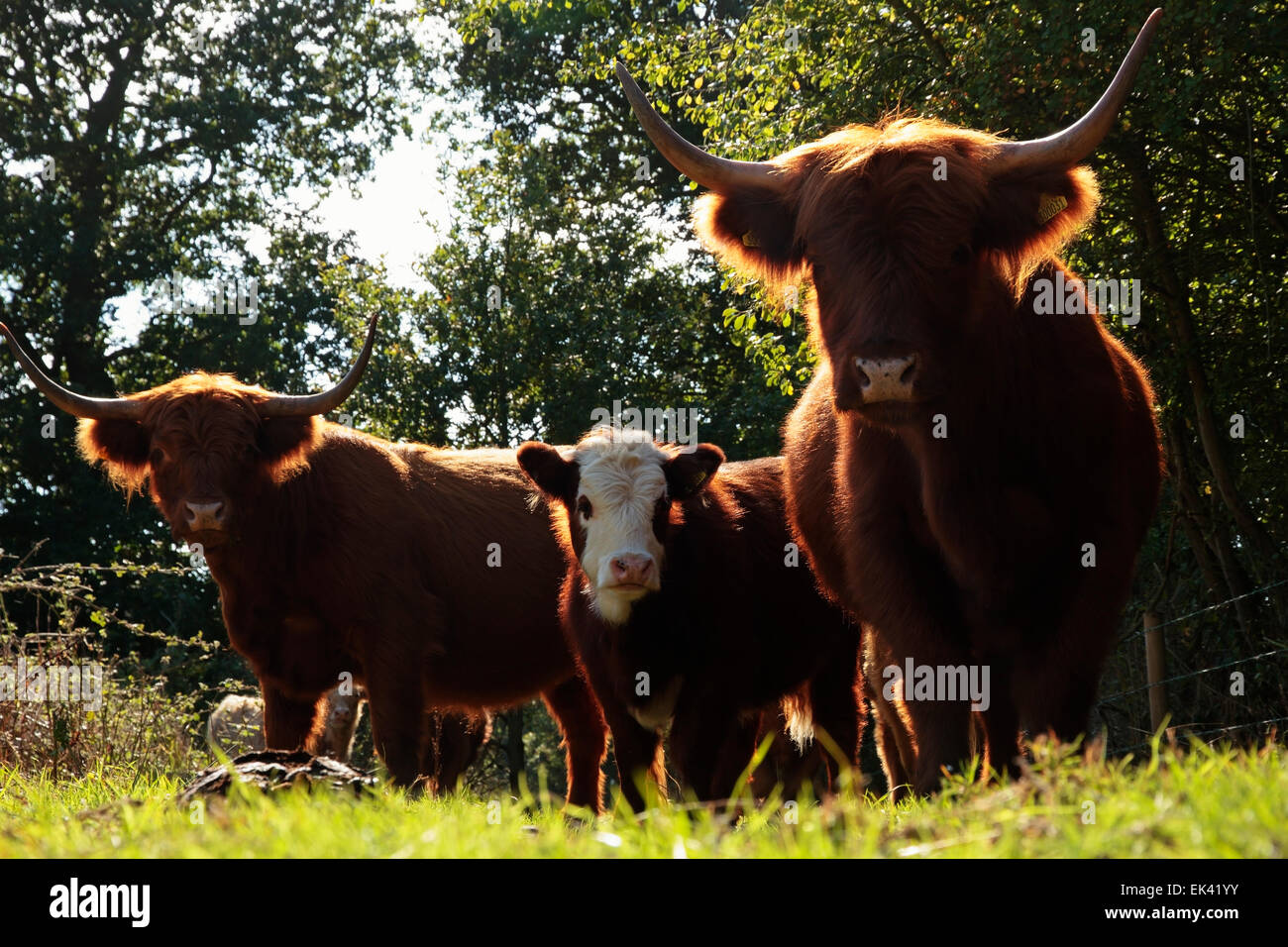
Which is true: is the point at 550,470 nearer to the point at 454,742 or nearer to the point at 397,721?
the point at 397,721

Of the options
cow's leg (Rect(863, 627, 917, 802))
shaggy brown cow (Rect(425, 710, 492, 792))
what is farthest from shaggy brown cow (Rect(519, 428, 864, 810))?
shaggy brown cow (Rect(425, 710, 492, 792))

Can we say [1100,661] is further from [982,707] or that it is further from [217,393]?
[217,393]

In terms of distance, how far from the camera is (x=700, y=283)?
2280 centimetres

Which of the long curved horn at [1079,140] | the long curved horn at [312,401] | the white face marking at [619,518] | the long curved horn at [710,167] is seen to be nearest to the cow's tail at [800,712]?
the white face marking at [619,518]

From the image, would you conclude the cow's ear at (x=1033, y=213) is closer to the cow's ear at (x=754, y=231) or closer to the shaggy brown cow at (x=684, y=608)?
the cow's ear at (x=754, y=231)

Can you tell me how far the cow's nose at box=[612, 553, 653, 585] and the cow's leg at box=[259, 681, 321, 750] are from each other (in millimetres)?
2520

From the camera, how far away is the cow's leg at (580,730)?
930 centimetres

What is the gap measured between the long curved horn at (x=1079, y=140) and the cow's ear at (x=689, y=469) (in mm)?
2425

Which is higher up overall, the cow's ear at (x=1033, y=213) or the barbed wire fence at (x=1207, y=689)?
the cow's ear at (x=1033, y=213)

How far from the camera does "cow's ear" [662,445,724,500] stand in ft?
22.3
